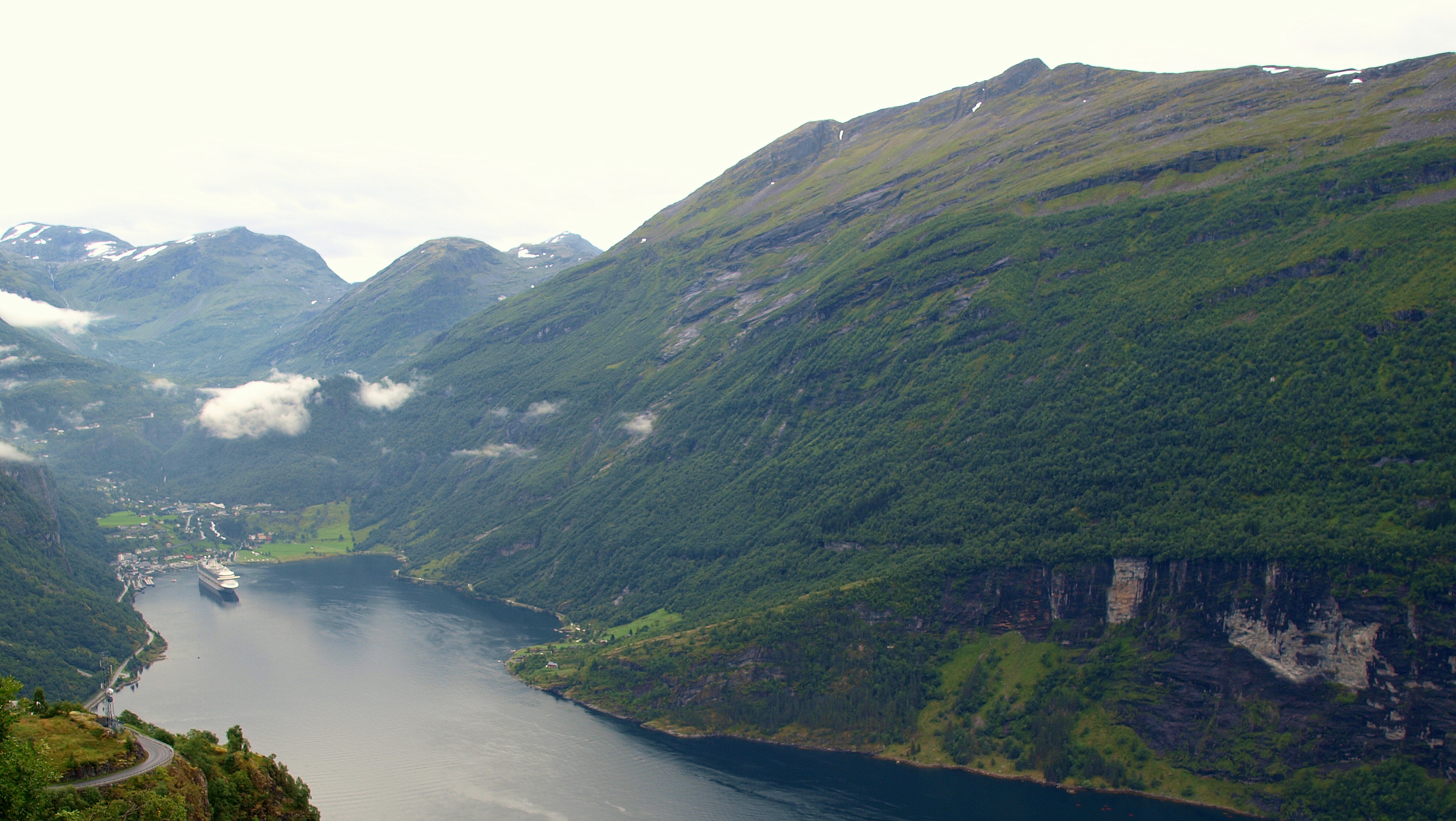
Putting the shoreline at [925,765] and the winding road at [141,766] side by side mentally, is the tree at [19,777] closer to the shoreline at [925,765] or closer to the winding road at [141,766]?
the winding road at [141,766]

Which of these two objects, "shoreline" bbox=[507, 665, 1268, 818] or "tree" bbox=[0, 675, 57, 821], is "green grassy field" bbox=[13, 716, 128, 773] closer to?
"tree" bbox=[0, 675, 57, 821]

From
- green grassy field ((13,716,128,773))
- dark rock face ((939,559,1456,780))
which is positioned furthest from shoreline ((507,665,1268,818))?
green grassy field ((13,716,128,773))

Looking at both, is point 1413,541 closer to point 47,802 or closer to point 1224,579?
point 1224,579

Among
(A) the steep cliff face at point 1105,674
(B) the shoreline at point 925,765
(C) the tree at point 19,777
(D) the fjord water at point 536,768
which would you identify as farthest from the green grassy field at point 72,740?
(A) the steep cliff face at point 1105,674

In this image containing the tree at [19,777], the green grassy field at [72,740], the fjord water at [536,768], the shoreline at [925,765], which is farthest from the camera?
the shoreline at [925,765]

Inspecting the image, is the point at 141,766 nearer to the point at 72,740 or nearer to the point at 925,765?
the point at 72,740

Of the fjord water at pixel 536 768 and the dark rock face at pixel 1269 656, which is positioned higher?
the dark rock face at pixel 1269 656
